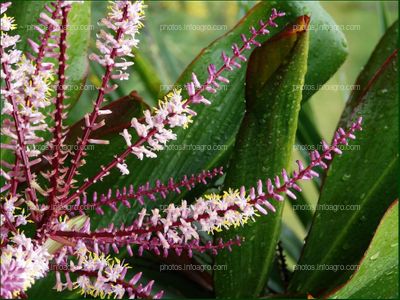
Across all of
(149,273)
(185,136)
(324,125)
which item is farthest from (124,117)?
(324,125)

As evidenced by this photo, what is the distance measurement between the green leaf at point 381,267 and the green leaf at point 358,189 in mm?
95

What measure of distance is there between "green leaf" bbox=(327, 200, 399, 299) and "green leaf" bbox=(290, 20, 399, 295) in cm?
10

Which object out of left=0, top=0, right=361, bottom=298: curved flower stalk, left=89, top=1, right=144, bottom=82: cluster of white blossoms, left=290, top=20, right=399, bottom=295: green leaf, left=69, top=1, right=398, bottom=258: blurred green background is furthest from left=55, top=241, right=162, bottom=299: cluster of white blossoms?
left=69, top=1, right=398, bottom=258: blurred green background

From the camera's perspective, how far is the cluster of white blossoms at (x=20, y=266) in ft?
0.90

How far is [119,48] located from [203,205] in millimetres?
98

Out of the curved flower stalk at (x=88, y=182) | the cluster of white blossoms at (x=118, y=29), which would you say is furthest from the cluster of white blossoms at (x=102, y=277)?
the cluster of white blossoms at (x=118, y=29)

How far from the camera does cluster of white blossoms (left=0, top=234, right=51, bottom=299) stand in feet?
0.90

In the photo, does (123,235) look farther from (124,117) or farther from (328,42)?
(328,42)

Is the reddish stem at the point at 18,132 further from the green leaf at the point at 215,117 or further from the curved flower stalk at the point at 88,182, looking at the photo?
the green leaf at the point at 215,117

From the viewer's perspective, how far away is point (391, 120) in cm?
49

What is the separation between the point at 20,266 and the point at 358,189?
1.02 feet

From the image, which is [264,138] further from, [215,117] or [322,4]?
[322,4]

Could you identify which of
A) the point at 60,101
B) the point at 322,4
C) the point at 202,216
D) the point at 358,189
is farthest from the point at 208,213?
the point at 322,4

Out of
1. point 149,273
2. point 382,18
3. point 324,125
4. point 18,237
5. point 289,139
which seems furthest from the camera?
point 324,125
